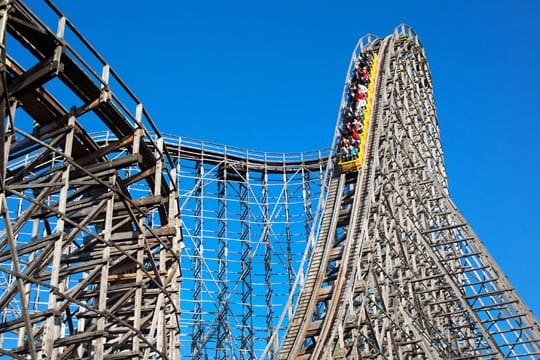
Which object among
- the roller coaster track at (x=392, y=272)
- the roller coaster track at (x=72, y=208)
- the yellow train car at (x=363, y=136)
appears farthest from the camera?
the yellow train car at (x=363, y=136)

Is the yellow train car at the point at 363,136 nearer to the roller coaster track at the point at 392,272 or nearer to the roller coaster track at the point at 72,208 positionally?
the roller coaster track at the point at 392,272

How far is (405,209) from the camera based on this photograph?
65.8ft

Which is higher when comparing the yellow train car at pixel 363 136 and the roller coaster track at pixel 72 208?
the yellow train car at pixel 363 136

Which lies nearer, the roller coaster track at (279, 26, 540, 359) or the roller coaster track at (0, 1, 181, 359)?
the roller coaster track at (0, 1, 181, 359)

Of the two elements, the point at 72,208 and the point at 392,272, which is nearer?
the point at 72,208

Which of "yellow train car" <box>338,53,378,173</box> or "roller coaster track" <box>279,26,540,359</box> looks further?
"yellow train car" <box>338,53,378,173</box>

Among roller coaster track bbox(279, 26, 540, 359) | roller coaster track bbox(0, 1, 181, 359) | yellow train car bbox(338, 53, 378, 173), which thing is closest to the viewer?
roller coaster track bbox(0, 1, 181, 359)

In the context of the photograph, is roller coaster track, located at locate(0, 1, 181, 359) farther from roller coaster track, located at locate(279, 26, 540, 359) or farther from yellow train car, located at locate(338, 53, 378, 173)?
yellow train car, located at locate(338, 53, 378, 173)

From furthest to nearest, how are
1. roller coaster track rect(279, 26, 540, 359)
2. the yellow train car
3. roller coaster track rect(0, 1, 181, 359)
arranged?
1. the yellow train car
2. roller coaster track rect(279, 26, 540, 359)
3. roller coaster track rect(0, 1, 181, 359)

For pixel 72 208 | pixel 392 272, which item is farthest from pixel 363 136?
pixel 72 208

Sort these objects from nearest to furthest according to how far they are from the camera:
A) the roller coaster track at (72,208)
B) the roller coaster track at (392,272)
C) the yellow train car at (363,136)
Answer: the roller coaster track at (72,208) → the roller coaster track at (392,272) → the yellow train car at (363,136)

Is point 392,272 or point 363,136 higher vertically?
point 363,136

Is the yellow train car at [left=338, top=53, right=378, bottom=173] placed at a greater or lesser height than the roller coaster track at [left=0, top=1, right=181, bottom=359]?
greater

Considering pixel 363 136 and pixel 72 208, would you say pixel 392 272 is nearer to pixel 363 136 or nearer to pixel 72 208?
pixel 363 136
